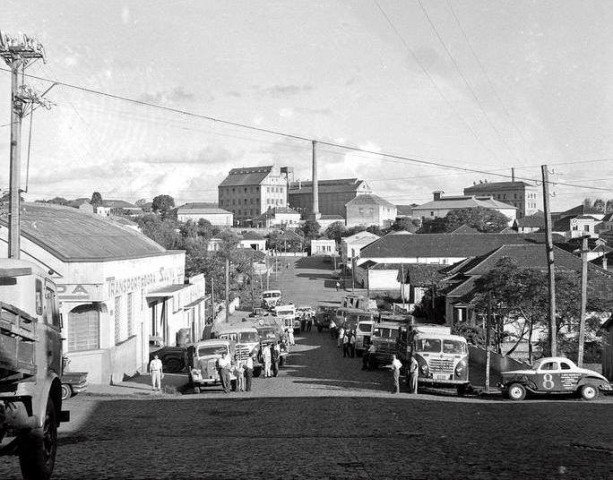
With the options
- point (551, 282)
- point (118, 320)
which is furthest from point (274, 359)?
point (551, 282)

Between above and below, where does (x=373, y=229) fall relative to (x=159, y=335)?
above

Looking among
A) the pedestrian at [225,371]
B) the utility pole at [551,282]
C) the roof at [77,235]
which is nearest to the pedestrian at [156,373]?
the pedestrian at [225,371]

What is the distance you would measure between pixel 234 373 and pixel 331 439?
47.9 feet

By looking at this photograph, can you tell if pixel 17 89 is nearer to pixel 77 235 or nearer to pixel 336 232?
pixel 77 235

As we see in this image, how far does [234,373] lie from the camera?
30.5m

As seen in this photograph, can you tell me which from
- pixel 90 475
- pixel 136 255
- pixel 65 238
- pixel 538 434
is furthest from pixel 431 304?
pixel 90 475

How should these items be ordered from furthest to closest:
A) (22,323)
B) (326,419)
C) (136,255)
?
(136,255) < (326,419) < (22,323)

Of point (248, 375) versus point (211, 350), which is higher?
point (211, 350)

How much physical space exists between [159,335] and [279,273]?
8308 cm

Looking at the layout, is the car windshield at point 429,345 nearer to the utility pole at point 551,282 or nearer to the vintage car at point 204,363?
the utility pole at point 551,282

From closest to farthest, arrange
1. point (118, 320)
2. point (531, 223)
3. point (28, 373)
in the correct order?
point (28, 373) → point (118, 320) → point (531, 223)

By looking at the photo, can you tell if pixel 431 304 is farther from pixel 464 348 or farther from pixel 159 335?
pixel 464 348

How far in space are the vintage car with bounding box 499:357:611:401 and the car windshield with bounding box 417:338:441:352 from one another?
3342 mm

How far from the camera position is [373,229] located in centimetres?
19650
